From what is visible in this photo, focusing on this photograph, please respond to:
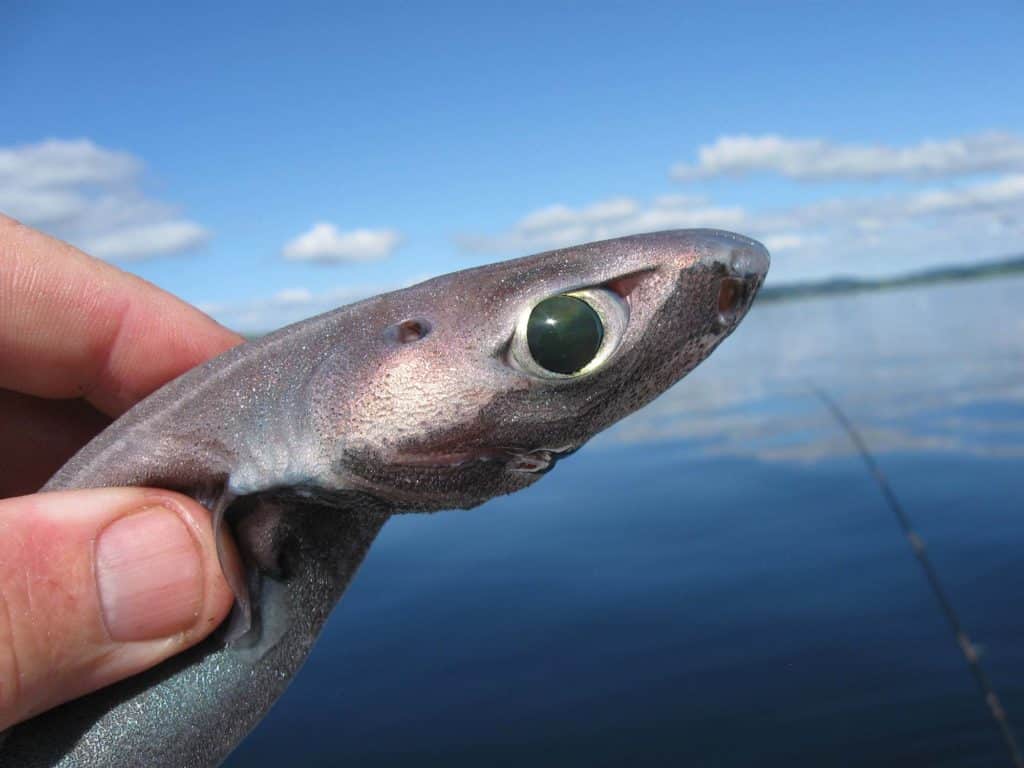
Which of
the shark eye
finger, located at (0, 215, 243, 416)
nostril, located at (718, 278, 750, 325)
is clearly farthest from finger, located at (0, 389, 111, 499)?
nostril, located at (718, 278, 750, 325)

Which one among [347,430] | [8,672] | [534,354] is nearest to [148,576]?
[8,672]

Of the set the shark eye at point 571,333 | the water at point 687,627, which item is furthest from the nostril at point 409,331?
the water at point 687,627

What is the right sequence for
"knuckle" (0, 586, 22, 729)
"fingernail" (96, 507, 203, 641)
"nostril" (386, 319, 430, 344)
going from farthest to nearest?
1. "fingernail" (96, 507, 203, 641)
2. "knuckle" (0, 586, 22, 729)
3. "nostril" (386, 319, 430, 344)

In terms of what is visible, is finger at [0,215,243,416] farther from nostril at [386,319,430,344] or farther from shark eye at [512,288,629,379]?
shark eye at [512,288,629,379]

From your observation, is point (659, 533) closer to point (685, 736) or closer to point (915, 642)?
point (915, 642)

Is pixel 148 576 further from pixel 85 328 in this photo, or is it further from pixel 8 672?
pixel 85 328

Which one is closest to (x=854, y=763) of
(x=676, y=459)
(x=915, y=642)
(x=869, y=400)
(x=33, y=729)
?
(x=915, y=642)
